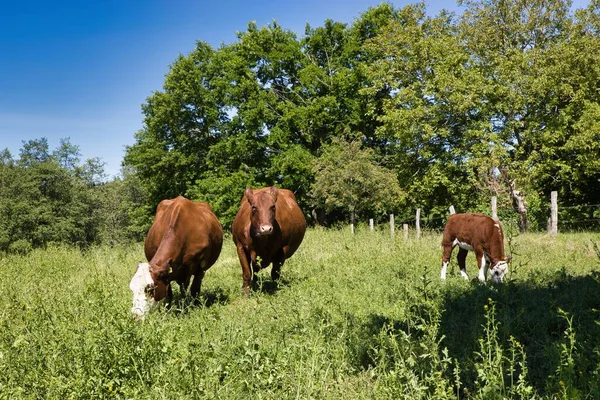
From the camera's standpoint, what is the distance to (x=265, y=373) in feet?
10.8

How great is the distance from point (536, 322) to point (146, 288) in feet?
16.0

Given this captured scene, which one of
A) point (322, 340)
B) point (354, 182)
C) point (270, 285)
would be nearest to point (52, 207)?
point (354, 182)

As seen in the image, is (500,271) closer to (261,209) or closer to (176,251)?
(261,209)

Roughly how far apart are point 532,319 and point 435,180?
61.8 ft

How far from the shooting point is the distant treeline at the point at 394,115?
20719 mm

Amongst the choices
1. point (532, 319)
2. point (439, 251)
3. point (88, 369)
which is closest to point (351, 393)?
point (88, 369)

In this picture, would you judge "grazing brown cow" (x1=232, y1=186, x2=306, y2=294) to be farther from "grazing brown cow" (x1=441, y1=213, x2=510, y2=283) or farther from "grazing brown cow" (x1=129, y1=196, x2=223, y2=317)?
"grazing brown cow" (x1=441, y1=213, x2=510, y2=283)

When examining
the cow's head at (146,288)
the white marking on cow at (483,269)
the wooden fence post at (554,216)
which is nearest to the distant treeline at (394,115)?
the wooden fence post at (554,216)

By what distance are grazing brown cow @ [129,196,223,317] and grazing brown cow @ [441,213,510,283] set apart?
466 cm

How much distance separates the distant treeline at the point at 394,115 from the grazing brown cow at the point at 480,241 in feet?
41.7

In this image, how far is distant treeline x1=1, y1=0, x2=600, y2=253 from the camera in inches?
816

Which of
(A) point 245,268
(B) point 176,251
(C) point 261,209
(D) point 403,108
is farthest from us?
(D) point 403,108

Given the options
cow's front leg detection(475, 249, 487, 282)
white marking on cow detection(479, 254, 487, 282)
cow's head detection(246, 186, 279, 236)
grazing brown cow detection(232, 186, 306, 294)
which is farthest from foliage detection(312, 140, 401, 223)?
cow's head detection(246, 186, 279, 236)

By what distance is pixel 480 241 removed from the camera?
8.20 meters
